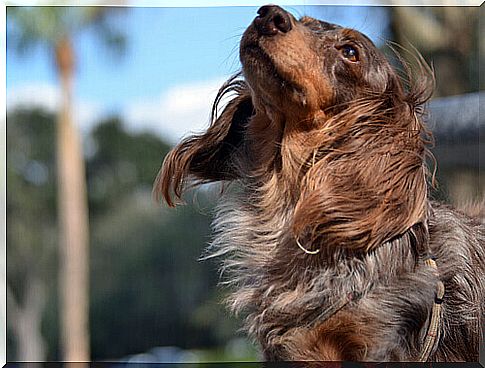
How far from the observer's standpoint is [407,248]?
1.77 m

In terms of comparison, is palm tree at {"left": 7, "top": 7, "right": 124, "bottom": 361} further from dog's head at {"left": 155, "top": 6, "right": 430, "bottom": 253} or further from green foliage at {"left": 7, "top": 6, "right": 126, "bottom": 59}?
dog's head at {"left": 155, "top": 6, "right": 430, "bottom": 253}

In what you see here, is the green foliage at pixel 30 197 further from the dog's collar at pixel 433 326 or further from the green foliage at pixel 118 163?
the dog's collar at pixel 433 326

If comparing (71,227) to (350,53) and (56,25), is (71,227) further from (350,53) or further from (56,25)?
(350,53)

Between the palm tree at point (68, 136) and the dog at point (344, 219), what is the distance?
1.23 meters

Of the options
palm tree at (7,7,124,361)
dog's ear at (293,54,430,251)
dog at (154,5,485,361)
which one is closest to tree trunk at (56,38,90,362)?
palm tree at (7,7,124,361)

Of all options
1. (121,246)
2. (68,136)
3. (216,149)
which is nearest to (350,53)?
(216,149)

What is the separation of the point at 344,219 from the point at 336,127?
223 mm

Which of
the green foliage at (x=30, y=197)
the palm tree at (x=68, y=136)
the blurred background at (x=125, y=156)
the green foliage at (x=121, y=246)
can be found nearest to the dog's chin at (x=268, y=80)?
the blurred background at (x=125, y=156)

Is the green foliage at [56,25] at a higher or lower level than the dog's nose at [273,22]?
higher

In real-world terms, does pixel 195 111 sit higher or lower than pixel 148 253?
higher

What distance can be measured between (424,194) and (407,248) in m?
0.13

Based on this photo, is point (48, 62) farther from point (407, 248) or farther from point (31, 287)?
point (407, 248)

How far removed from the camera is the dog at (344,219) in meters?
1.73

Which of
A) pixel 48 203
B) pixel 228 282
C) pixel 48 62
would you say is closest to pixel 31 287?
pixel 48 203
